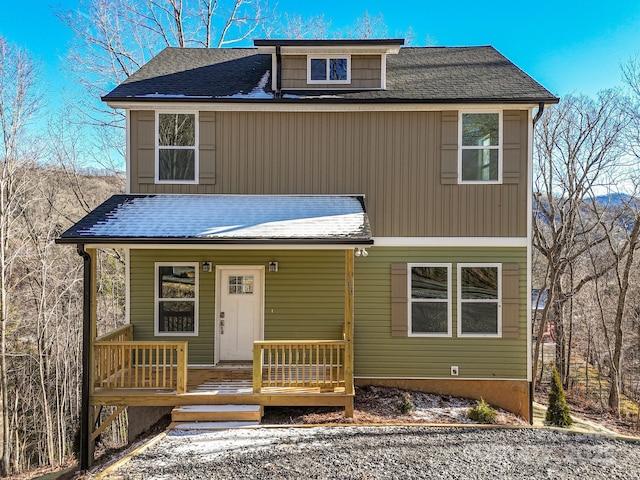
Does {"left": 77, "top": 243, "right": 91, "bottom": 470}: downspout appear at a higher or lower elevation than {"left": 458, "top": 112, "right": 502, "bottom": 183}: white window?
lower

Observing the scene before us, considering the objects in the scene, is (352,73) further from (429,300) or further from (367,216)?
(429,300)

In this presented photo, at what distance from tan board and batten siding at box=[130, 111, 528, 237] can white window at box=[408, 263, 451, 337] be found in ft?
2.33

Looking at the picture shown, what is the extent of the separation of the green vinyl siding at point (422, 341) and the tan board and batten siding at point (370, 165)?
432mm

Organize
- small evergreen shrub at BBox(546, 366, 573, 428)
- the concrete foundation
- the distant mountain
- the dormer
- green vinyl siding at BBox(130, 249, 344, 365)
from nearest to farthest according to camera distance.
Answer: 1. small evergreen shrub at BBox(546, 366, 573, 428)
2. the concrete foundation
3. green vinyl siding at BBox(130, 249, 344, 365)
4. the dormer
5. the distant mountain

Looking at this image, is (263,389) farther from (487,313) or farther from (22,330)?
(22,330)

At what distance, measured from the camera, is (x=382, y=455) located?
5078mm

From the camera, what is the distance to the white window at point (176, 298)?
314 inches

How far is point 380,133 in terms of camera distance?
7.98 meters

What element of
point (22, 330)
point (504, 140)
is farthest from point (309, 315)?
point (22, 330)

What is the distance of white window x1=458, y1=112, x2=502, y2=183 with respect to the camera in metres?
7.83

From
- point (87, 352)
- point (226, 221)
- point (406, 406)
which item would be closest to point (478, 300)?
point (406, 406)

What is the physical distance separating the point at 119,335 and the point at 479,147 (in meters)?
7.71

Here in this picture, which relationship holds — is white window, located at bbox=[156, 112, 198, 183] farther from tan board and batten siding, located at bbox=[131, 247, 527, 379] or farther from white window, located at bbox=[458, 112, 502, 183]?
white window, located at bbox=[458, 112, 502, 183]

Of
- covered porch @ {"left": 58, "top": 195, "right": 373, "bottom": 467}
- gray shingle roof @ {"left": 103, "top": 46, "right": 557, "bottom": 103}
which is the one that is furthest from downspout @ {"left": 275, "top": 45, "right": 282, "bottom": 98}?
covered porch @ {"left": 58, "top": 195, "right": 373, "bottom": 467}
